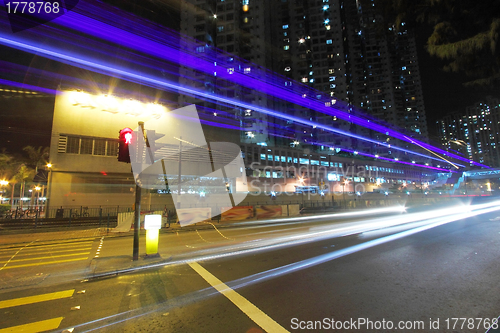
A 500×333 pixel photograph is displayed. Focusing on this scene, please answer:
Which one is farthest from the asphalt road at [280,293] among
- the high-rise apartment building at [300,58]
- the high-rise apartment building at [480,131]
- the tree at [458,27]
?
the high-rise apartment building at [480,131]

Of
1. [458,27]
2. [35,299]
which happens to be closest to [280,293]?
[35,299]

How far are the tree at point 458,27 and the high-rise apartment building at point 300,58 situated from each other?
2115 inches

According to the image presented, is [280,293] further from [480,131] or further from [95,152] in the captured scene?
[480,131]

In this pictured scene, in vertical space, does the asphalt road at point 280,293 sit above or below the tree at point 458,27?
below

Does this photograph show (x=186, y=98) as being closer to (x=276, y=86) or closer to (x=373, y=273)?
(x=276, y=86)

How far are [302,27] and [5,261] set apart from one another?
→ 93.5 meters

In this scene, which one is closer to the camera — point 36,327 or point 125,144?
point 36,327

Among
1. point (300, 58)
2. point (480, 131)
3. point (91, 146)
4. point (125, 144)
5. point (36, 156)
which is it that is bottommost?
point (125, 144)

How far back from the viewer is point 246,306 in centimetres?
399

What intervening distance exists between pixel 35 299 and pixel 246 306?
14.2 ft

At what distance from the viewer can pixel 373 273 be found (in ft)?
18.1

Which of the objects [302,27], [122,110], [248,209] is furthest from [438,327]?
[302,27]

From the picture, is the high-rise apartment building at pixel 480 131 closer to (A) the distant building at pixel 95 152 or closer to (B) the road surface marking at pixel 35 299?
(A) the distant building at pixel 95 152

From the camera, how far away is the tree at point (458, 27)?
9227mm
